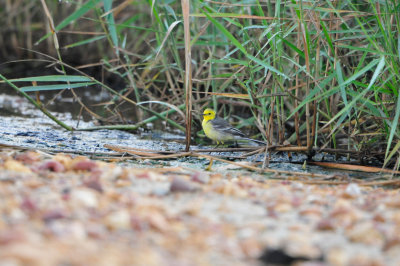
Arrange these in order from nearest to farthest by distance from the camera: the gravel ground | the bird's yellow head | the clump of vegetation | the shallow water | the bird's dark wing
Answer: the gravel ground < the clump of vegetation < the shallow water < the bird's dark wing < the bird's yellow head

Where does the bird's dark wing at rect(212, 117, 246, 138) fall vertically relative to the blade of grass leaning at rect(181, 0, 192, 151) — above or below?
below

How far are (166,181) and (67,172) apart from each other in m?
→ 0.52

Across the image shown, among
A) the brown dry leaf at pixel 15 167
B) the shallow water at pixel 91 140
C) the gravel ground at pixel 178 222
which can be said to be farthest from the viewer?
the shallow water at pixel 91 140

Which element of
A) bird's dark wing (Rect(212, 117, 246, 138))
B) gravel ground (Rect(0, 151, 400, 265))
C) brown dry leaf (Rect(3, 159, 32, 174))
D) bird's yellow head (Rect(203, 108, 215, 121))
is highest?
bird's yellow head (Rect(203, 108, 215, 121))

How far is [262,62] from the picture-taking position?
3303 mm

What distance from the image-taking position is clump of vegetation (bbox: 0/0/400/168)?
3354 millimetres

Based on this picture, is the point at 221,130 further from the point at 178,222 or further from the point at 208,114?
the point at 178,222

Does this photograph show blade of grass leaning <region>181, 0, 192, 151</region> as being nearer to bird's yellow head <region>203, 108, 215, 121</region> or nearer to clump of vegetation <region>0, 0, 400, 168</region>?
clump of vegetation <region>0, 0, 400, 168</region>

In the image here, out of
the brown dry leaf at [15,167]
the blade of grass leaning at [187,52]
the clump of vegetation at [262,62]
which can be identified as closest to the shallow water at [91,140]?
the clump of vegetation at [262,62]

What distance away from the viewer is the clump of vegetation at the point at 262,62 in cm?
335

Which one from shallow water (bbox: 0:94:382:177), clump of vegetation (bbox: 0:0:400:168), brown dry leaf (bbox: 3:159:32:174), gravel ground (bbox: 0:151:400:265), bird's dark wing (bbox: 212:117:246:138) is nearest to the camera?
gravel ground (bbox: 0:151:400:265)

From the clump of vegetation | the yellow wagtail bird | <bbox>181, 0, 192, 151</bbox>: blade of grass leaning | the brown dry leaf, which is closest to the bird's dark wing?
the yellow wagtail bird

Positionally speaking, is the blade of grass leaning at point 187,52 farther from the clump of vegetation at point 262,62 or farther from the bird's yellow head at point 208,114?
the bird's yellow head at point 208,114

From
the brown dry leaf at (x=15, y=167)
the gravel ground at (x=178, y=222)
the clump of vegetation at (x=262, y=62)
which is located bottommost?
the gravel ground at (x=178, y=222)
